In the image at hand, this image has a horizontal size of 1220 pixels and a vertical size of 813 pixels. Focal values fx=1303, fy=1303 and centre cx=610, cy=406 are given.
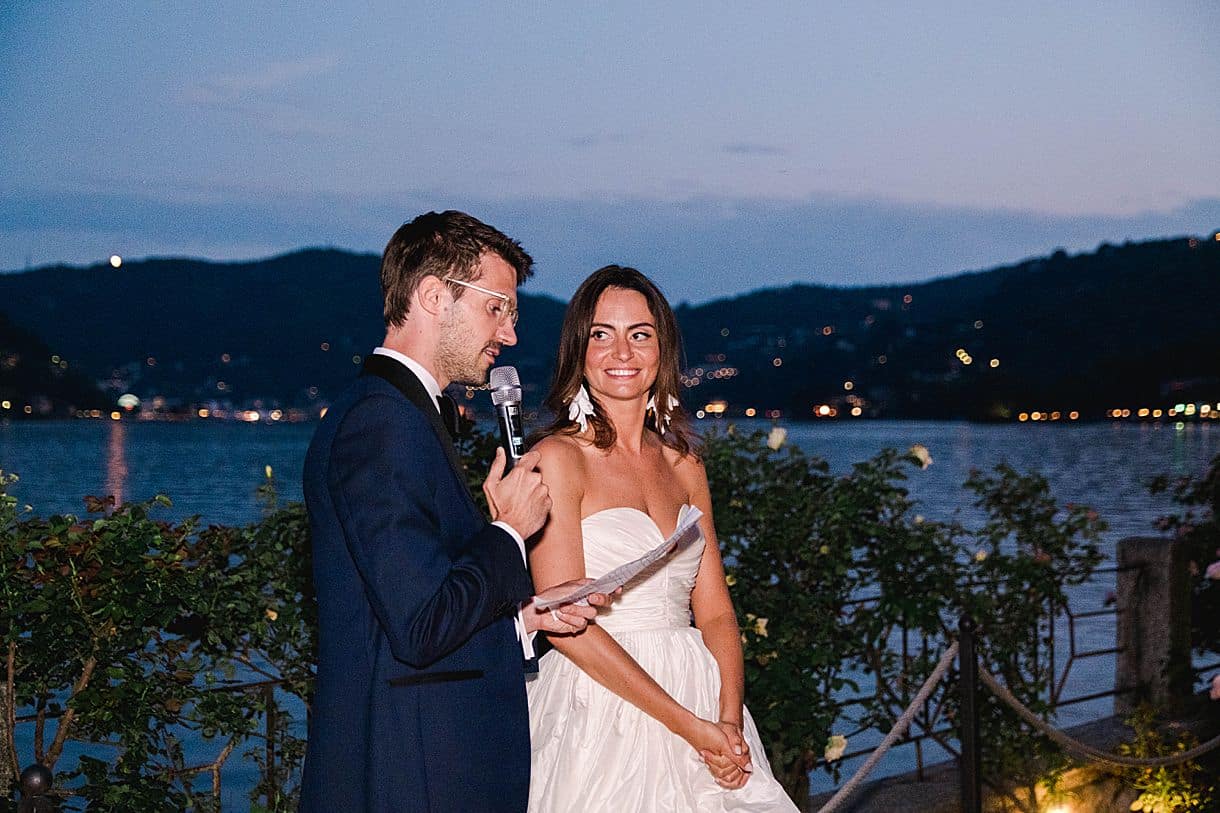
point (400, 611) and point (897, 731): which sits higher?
point (400, 611)

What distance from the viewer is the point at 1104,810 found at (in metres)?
6.17

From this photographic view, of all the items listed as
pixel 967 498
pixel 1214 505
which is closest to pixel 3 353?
pixel 967 498

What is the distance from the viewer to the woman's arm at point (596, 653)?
314 cm

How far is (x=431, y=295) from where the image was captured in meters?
2.44

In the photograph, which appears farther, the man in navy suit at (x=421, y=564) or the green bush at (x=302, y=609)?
the green bush at (x=302, y=609)

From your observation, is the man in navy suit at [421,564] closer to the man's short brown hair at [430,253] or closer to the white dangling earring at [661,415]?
the man's short brown hair at [430,253]

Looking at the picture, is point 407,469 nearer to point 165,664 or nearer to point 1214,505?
point 165,664

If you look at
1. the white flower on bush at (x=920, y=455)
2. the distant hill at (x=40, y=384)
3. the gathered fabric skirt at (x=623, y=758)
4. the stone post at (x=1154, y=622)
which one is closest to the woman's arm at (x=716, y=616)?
the gathered fabric skirt at (x=623, y=758)

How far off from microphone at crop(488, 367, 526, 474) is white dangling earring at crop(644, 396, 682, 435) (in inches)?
37.3

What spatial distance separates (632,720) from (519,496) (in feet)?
3.40

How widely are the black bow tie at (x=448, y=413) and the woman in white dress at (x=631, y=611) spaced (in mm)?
702

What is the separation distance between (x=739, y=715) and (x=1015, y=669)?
327cm

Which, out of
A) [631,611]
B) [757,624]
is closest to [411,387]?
[631,611]

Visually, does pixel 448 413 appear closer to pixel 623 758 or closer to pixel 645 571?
pixel 645 571
